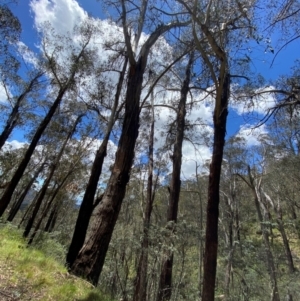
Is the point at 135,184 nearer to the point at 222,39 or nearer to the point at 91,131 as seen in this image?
the point at 91,131

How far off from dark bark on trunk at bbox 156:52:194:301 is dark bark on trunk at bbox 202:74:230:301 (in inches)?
101

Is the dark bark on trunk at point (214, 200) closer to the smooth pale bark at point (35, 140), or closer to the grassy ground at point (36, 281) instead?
the grassy ground at point (36, 281)

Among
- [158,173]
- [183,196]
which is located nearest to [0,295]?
[158,173]

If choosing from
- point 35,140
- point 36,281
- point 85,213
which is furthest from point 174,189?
point 35,140

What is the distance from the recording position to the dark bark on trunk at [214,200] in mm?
4586

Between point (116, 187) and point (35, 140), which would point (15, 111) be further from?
point (116, 187)

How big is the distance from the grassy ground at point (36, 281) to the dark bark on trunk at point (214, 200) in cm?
214

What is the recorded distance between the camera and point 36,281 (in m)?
2.95

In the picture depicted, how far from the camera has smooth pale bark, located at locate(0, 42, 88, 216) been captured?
10.1m

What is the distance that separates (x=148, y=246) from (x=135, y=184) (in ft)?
33.9

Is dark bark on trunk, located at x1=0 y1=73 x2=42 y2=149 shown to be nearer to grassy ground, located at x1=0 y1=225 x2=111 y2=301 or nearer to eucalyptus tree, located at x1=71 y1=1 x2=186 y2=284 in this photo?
eucalyptus tree, located at x1=71 y1=1 x2=186 y2=284

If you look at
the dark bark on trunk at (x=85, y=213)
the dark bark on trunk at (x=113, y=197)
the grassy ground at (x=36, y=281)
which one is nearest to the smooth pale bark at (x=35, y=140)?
the dark bark on trunk at (x=85, y=213)

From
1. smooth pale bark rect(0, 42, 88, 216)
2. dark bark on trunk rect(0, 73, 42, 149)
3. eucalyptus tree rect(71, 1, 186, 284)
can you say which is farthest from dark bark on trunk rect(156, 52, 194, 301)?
dark bark on trunk rect(0, 73, 42, 149)

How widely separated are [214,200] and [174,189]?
3.41 meters
